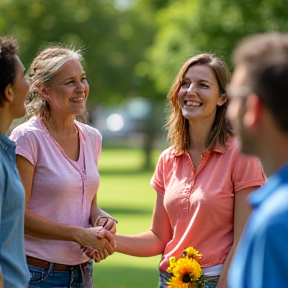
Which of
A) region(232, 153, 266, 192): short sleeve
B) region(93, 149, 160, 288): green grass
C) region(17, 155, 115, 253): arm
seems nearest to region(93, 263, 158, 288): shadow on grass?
region(93, 149, 160, 288): green grass

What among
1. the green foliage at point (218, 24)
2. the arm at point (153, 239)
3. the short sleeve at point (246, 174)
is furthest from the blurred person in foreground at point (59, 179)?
the green foliage at point (218, 24)

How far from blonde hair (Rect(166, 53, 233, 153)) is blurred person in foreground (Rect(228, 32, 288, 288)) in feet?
8.27

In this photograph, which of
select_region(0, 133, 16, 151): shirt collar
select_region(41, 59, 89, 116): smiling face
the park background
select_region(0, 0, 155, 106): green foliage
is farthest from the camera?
select_region(0, 0, 155, 106): green foliage

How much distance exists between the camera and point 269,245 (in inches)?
101

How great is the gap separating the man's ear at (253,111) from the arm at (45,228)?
2458 millimetres

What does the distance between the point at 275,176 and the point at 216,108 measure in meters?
2.82

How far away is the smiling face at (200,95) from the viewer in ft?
17.7

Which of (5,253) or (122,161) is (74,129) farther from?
(122,161)

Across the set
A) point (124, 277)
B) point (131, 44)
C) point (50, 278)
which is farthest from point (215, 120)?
point (131, 44)

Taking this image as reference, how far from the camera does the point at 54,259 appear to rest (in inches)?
202

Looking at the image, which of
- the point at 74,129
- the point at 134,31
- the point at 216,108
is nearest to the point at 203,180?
the point at 216,108

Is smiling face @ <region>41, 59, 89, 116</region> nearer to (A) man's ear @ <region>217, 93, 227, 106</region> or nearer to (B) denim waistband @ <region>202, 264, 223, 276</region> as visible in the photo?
(A) man's ear @ <region>217, 93, 227, 106</region>

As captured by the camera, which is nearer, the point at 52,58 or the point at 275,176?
the point at 275,176

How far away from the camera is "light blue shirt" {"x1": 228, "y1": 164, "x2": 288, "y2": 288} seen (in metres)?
2.56
